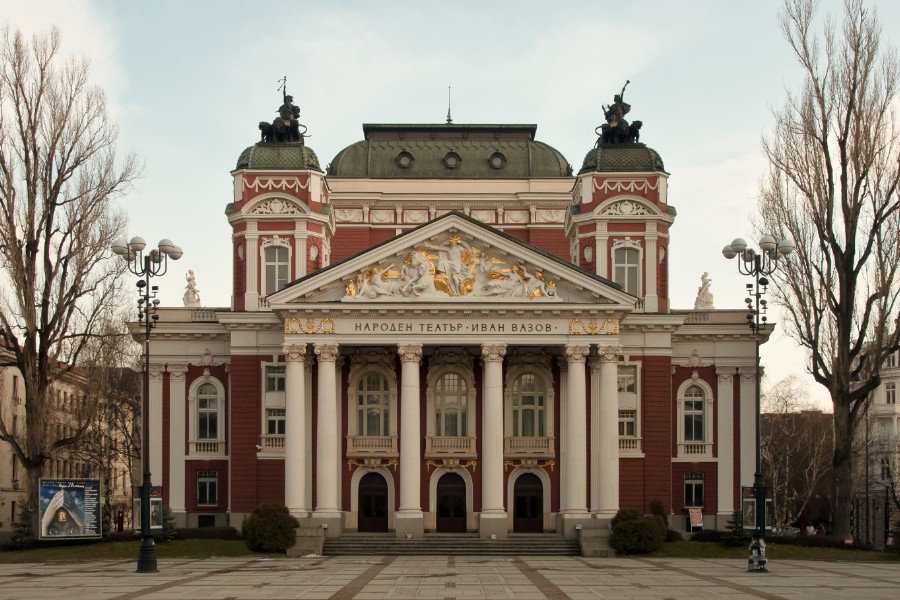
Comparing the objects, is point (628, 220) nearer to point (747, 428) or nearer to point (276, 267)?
point (747, 428)

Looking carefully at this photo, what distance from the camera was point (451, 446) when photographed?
61.6 metres

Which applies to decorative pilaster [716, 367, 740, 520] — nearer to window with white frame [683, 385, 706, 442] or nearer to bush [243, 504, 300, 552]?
window with white frame [683, 385, 706, 442]

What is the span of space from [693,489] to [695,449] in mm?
1922

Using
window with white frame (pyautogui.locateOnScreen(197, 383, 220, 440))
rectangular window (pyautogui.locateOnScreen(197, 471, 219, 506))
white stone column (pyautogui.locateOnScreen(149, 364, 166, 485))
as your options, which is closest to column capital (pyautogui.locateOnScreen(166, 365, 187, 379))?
→ white stone column (pyautogui.locateOnScreen(149, 364, 166, 485))

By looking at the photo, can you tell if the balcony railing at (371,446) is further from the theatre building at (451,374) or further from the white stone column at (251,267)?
the white stone column at (251,267)

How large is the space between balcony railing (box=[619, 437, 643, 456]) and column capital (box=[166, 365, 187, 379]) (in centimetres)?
2133

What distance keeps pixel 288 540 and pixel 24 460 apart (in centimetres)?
1163

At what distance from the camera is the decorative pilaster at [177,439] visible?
63219 millimetres

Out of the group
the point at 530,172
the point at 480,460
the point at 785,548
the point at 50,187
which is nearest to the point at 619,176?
the point at 530,172

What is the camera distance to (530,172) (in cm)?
7381

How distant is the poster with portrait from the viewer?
51.9 m

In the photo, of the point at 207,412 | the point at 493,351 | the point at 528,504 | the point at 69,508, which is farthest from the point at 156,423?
the point at 528,504

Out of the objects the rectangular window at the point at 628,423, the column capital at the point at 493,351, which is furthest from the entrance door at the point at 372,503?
the rectangular window at the point at 628,423

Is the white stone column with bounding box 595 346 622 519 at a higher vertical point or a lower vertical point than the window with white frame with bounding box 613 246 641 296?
lower
